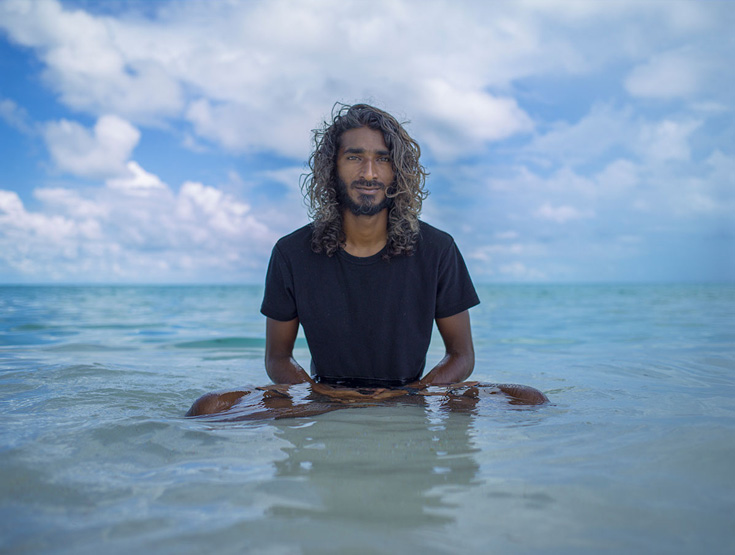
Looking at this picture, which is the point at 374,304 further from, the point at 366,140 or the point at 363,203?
the point at 366,140

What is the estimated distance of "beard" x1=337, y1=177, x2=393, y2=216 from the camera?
3.72 meters

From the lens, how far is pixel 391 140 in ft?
12.7

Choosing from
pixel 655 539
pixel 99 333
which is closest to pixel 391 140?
pixel 655 539

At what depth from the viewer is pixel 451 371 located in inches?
145

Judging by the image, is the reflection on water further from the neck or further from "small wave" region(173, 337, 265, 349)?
"small wave" region(173, 337, 265, 349)

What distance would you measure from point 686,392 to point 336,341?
2404 millimetres

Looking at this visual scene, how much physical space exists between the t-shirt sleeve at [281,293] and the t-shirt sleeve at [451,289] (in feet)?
3.41

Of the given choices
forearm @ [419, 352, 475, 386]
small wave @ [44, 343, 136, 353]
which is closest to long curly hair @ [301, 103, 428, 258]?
forearm @ [419, 352, 475, 386]

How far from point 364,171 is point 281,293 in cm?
105

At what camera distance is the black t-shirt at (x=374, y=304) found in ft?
12.1

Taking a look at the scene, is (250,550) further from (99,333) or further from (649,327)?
(649,327)

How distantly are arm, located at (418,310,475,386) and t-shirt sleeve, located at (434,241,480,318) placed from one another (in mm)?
65

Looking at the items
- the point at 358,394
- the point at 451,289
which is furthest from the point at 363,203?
the point at 358,394

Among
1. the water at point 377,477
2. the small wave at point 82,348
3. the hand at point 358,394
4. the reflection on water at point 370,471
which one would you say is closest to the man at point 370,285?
the hand at point 358,394
